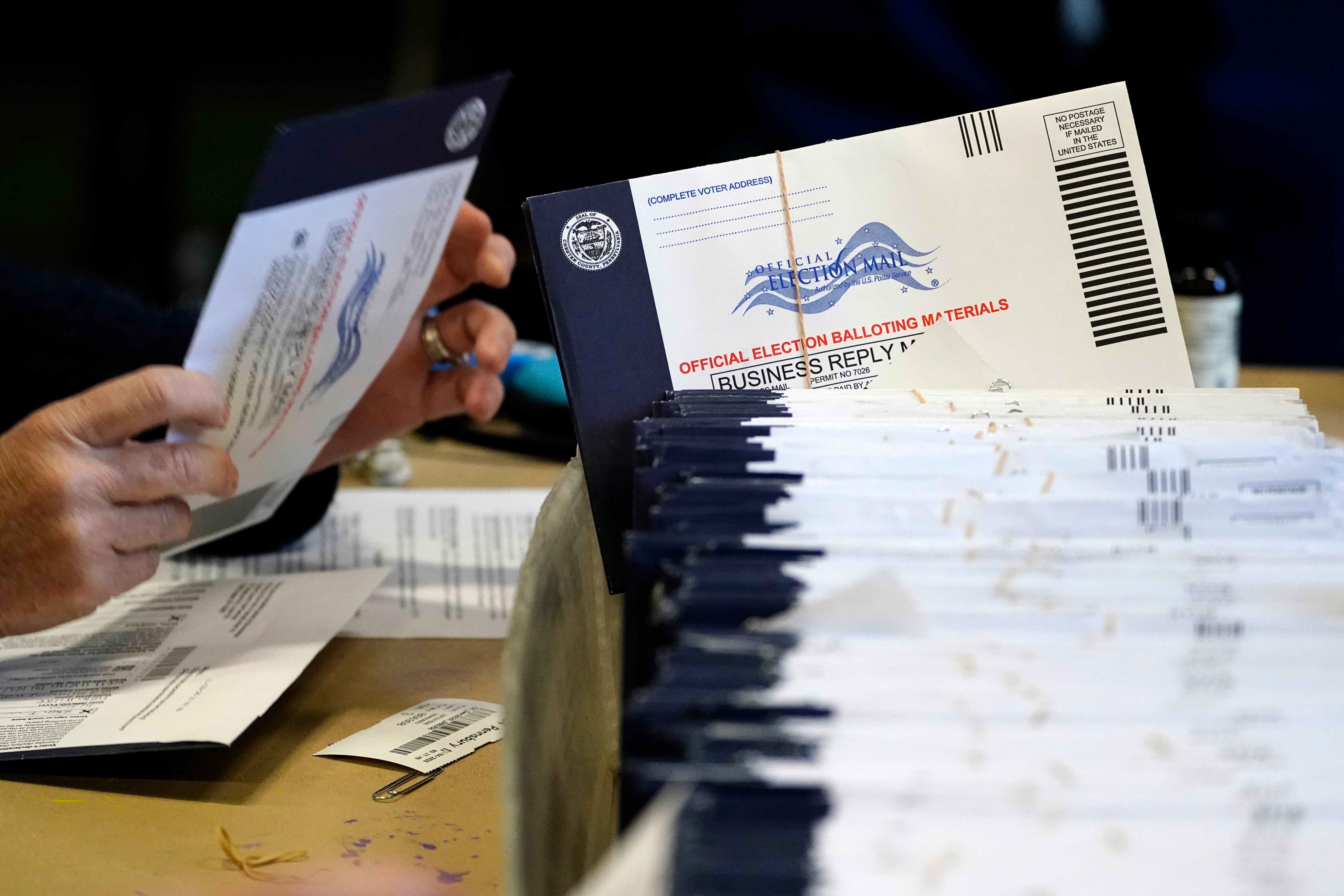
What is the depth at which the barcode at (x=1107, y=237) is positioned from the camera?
0.56m

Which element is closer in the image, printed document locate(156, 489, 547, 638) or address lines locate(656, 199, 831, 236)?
address lines locate(656, 199, 831, 236)

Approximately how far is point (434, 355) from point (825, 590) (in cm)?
68

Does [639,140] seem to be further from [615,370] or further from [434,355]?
[615,370]

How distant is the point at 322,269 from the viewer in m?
0.65

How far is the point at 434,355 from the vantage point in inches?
38.7

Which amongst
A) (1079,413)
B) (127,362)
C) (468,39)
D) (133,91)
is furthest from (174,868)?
(133,91)

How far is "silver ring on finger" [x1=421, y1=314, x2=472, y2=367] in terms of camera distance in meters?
0.98

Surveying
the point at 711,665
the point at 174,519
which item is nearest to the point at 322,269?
the point at 174,519

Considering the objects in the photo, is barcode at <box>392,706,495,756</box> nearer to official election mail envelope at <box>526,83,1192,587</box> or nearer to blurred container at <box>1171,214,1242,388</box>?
official election mail envelope at <box>526,83,1192,587</box>

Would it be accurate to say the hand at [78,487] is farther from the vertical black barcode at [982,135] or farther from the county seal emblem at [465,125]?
the vertical black barcode at [982,135]

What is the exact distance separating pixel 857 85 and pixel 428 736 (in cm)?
147

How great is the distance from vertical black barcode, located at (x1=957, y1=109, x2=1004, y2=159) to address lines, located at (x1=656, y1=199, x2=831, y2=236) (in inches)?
3.1

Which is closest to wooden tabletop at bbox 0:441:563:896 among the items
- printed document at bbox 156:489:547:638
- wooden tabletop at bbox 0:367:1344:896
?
wooden tabletop at bbox 0:367:1344:896

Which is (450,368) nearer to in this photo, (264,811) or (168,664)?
(168,664)
